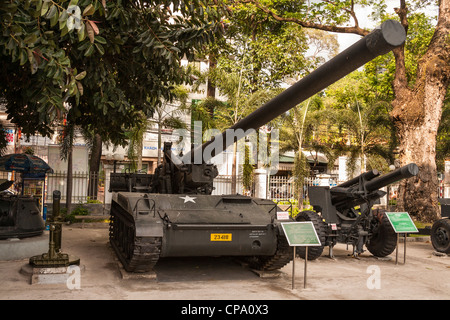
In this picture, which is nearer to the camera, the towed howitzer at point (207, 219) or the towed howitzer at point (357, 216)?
the towed howitzer at point (207, 219)

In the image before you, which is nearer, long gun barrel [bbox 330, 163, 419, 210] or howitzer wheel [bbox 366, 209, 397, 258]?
long gun barrel [bbox 330, 163, 419, 210]

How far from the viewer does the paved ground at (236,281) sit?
242 inches

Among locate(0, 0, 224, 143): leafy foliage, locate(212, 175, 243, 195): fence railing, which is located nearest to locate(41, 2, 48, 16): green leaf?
locate(0, 0, 224, 143): leafy foliage

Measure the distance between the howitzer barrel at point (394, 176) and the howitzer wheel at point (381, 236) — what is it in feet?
2.43

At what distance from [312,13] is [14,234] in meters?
13.0

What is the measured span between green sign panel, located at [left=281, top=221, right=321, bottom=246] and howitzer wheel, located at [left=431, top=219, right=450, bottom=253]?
5025 millimetres

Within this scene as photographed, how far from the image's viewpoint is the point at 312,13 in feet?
56.1

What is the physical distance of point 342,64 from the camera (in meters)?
4.72

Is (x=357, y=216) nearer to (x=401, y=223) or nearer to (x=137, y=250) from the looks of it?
(x=401, y=223)

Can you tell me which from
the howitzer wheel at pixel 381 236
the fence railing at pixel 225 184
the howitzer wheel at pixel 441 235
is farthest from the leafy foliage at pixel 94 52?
the fence railing at pixel 225 184

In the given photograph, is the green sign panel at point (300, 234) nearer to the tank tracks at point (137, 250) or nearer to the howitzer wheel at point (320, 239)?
the tank tracks at point (137, 250)

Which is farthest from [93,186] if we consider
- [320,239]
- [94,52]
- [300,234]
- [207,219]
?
[300,234]

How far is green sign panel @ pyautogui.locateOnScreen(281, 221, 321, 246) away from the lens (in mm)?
6562

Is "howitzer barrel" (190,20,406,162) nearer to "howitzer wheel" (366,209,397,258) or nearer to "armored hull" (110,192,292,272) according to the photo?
"armored hull" (110,192,292,272)
